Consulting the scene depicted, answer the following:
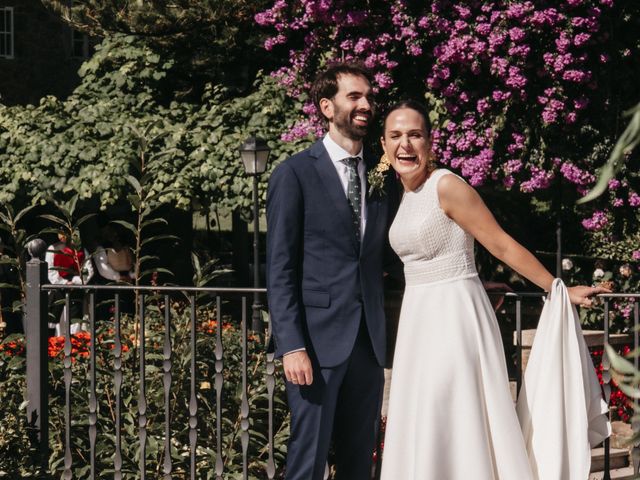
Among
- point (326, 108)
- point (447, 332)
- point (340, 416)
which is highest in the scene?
point (326, 108)

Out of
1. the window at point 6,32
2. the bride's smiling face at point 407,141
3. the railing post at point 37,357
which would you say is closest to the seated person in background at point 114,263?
the railing post at point 37,357

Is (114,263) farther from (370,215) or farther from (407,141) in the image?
(407,141)

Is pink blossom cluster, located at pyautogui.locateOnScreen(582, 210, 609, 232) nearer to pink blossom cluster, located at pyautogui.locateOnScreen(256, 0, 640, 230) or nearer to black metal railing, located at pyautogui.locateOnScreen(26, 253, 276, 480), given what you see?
pink blossom cluster, located at pyautogui.locateOnScreen(256, 0, 640, 230)

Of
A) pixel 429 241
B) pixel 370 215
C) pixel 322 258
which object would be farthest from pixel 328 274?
pixel 429 241

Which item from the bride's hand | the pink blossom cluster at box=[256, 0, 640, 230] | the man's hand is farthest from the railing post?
the pink blossom cluster at box=[256, 0, 640, 230]

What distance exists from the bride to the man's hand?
34cm

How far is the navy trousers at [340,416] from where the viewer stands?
11.2ft

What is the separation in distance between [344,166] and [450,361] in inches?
28.8

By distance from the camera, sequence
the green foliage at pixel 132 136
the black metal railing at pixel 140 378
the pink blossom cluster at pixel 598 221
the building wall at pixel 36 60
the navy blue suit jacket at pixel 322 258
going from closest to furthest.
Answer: the navy blue suit jacket at pixel 322 258 → the black metal railing at pixel 140 378 → the pink blossom cluster at pixel 598 221 → the green foliage at pixel 132 136 → the building wall at pixel 36 60

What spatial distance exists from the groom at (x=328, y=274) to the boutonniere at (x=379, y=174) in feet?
0.20

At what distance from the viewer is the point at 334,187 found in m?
3.44

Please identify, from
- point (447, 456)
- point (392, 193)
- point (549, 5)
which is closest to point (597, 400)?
point (447, 456)

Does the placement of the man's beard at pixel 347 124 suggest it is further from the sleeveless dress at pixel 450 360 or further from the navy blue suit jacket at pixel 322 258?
the sleeveless dress at pixel 450 360

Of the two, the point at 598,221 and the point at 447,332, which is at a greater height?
the point at 598,221
